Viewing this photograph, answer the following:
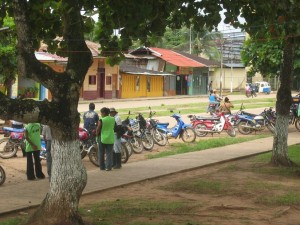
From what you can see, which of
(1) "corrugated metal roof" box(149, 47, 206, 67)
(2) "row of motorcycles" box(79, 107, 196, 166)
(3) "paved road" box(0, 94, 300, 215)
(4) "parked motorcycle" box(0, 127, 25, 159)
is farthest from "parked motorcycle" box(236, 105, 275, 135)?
(1) "corrugated metal roof" box(149, 47, 206, 67)

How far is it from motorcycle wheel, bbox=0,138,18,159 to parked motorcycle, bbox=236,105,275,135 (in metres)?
10.2

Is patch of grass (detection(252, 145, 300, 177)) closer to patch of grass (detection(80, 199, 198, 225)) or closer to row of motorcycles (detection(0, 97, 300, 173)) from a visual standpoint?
row of motorcycles (detection(0, 97, 300, 173))

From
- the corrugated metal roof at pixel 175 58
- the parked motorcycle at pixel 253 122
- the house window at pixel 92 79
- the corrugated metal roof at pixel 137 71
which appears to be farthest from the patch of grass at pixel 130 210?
the corrugated metal roof at pixel 175 58

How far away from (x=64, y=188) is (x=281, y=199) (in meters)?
4.20

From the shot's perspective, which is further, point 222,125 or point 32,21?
point 222,125

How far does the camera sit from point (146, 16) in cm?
800

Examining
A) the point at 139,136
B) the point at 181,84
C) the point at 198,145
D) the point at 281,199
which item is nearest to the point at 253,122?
the point at 198,145

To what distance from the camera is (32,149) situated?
11047 millimetres

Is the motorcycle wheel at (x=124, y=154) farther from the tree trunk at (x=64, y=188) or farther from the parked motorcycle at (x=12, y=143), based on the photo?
the tree trunk at (x=64, y=188)

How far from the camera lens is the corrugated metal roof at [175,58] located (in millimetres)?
50594

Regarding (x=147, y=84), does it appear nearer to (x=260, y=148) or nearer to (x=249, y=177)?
(x=260, y=148)

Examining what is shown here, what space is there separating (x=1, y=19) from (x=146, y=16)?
8.08 feet

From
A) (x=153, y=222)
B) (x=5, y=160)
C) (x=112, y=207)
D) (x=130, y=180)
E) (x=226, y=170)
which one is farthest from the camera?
(x=5, y=160)

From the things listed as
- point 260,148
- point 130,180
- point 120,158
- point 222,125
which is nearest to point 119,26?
point 130,180
